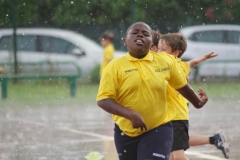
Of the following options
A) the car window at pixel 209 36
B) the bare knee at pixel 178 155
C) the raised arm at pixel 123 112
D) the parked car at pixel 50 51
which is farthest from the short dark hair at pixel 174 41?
the car window at pixel 209 36

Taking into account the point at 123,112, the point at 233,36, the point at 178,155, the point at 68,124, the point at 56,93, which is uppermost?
the point at 123,112

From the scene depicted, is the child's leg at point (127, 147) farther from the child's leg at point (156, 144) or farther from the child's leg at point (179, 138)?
the child's leg at point (179, 138)

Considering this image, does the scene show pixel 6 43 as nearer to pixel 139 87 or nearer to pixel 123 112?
pixel 139 87

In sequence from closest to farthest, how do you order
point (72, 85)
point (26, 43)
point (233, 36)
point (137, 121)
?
1. point (137, 121)
2. point (72, 85)
3. point (26, 43)
4. point (233, 36)

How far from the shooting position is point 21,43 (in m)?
22.1

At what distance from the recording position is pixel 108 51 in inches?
665

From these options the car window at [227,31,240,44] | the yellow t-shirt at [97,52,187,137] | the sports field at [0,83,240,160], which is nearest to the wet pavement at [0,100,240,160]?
the sports field at [0,83,240,160]

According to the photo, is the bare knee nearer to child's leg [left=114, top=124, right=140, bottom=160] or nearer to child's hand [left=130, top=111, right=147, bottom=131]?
child's leg [left=114, top=124, right=140, bottom=160]

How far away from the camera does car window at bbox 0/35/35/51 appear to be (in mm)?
21125

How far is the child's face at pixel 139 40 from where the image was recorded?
19.7 feet

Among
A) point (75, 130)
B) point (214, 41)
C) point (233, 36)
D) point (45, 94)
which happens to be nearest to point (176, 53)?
point (75, 130)

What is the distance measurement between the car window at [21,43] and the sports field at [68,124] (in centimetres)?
148

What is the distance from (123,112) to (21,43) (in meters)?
16.6

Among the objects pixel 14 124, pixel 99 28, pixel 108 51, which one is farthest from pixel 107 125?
pixel 99 28
